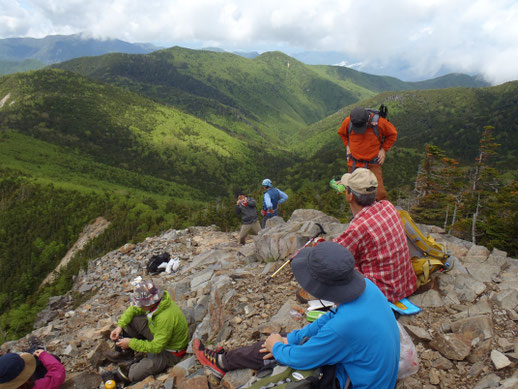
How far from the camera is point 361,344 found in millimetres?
2793

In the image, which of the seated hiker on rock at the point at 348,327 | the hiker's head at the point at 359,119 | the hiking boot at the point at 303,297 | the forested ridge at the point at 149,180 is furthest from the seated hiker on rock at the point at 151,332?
the forested ridge at the point at 149,180

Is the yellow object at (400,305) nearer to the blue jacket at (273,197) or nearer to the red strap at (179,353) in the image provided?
the red strap at (179,353)

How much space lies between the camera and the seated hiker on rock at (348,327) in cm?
276

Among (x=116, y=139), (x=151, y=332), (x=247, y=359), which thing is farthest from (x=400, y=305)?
(x=116, y=139)

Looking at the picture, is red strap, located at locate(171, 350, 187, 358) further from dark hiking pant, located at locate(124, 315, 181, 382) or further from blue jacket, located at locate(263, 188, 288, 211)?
blue jacket, located at locate(263, 188, 288, 211)

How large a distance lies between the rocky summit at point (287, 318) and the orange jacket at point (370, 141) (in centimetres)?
282

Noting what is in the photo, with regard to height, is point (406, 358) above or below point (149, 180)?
above

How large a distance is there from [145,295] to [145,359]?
57.8 inches

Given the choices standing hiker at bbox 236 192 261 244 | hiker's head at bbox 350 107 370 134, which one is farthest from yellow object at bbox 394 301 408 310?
standing hiker at bbox 236 192 261 244

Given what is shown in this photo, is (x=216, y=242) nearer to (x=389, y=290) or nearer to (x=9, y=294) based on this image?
(x=389, y=290)

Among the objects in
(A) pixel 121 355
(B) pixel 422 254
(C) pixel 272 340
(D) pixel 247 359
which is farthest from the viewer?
(A) pixel 121 355

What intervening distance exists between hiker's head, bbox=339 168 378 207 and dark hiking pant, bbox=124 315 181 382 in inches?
190

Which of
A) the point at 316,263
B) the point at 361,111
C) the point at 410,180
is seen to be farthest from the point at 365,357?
the point at 410,180

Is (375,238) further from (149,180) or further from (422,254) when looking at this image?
(149,180)
